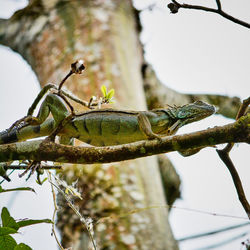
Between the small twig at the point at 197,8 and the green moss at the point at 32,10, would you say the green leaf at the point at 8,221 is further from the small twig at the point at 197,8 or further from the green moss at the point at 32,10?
the green moss at the point at 32,10

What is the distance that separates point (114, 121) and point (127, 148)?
941 mm

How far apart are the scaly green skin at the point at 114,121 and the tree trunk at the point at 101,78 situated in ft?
2.28

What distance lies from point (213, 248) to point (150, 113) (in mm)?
2315

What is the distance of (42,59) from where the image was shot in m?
6.74

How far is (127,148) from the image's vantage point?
2436mm

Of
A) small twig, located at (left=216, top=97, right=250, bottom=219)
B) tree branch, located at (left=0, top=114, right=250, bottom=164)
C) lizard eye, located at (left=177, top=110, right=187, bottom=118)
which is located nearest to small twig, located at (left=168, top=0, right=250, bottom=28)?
small twig, located at (left=216, top=97, right=250, bottom=219)

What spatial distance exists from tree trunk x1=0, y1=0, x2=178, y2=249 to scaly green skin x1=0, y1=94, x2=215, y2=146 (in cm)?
70

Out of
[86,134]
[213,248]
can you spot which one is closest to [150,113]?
[86,134]

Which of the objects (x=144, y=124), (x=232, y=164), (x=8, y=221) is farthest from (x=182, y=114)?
(x=8, y=221)

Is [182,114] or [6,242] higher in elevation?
[182,114]

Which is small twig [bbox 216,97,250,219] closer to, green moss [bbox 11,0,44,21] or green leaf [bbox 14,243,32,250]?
green leaf [bbox 14,243,32,250]

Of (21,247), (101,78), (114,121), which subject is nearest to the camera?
(21,247)

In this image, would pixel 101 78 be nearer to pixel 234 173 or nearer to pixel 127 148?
pixel 127 148

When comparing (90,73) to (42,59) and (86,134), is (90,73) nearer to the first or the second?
(42,59)
